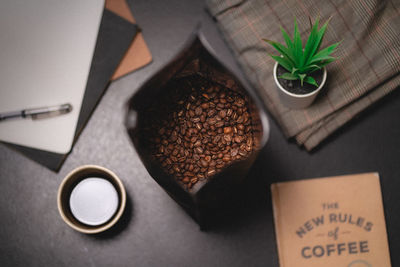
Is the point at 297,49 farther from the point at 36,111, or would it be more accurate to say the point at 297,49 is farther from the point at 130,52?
the point at 36,111

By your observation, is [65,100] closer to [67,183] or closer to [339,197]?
[67,183]

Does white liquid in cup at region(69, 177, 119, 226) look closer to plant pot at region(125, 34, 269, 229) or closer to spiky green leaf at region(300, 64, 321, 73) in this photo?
plant pot at region(125, 34, 269, 229)

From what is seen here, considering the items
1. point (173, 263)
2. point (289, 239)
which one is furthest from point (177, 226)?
point (289, 239)

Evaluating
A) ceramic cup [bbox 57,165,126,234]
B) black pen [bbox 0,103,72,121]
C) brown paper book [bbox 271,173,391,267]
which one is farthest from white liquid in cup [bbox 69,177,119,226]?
brown paper book [bbox 271,173,391,267]

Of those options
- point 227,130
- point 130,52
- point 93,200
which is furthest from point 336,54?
point 93,200

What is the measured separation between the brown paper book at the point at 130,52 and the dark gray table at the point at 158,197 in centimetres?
1

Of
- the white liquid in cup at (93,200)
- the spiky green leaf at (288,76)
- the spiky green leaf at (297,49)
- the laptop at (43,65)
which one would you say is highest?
Result: the spiky green leaf at (297,49)

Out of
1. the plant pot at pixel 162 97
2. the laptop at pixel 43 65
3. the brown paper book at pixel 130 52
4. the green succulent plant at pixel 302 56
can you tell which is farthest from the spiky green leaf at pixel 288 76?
the laptop at pixel 43 65

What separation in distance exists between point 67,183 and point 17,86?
0.21 m

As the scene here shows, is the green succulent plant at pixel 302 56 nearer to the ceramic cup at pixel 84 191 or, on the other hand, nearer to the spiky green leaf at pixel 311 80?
the spiky green leaf at pixel 311 80

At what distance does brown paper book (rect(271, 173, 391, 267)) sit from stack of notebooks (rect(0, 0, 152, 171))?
36cm

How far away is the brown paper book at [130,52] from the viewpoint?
68 cm

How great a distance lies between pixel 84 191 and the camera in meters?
0.64

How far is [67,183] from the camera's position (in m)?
0.62
